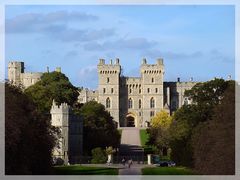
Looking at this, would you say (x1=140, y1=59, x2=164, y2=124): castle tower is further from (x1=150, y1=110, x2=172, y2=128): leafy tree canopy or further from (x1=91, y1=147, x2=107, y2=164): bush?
(x1=91, y1=147, x2=107, y2=164): bush

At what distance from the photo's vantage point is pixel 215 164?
109ft

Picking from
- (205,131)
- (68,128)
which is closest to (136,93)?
(68,128)

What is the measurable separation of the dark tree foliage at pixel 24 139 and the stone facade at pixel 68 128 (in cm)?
2076

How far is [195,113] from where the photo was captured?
57.6 meters

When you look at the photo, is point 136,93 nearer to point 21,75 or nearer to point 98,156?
point 21,75

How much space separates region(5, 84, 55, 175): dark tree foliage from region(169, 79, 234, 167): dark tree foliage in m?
16.0

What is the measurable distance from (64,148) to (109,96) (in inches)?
2074

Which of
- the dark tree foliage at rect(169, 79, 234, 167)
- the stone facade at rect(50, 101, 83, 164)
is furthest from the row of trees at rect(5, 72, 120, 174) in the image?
the dark tree foliage at rect(169, 79, 234, 167)

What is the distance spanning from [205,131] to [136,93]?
74291 millimetres

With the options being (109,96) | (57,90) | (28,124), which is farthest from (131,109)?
(28,124)

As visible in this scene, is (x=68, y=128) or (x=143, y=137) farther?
(x=143, y=137)

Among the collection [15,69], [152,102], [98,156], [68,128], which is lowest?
→ [98,156]

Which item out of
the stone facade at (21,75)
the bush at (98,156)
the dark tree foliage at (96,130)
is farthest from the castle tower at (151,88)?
the bush at (98,156)

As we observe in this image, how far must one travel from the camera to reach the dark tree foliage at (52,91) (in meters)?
65.4
